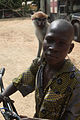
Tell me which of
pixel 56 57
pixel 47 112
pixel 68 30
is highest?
pixel 68 30

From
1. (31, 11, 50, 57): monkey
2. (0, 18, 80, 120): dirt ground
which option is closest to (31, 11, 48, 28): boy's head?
(31, 11, 50, 57): monkey

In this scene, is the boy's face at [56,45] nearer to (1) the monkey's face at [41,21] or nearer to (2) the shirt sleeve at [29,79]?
(2) the shirt sleeve at [29,79]

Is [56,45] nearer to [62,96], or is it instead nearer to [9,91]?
[62,96]

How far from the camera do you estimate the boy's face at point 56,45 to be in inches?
40.9

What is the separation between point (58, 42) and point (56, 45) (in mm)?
22

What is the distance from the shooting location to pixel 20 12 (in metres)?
19.3

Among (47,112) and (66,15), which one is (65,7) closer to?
(66,15)

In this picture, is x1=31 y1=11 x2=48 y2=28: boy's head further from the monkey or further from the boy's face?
the boy's face

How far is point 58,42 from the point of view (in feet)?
3.42

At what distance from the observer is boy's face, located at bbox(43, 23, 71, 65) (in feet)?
3.41

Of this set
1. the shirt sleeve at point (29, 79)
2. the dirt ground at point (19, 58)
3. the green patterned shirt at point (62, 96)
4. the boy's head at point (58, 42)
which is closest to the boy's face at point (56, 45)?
the boy's head at point (58, 42)

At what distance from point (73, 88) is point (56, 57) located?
0.69 ft

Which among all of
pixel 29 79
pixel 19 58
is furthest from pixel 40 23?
pixel 29 79

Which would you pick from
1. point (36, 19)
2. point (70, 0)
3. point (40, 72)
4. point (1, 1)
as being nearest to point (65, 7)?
point (70, 0)
